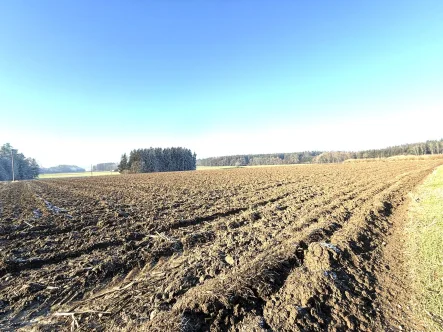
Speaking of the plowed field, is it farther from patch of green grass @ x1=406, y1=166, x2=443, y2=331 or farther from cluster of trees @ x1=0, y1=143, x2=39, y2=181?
cluster of trees @ x1=0, y1=143, x2=39, y2=181

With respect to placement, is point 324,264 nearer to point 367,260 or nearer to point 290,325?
point 367,260

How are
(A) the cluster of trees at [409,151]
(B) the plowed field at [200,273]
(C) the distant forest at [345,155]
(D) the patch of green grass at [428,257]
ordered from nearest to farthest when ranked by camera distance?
(B) the plowed field at [200,273] → (D) the patch of green grass at [428,257] → (A) the cluster of trees at [409,151] → (C) the distant forest at [345,155]

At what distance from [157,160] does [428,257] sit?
8609cm

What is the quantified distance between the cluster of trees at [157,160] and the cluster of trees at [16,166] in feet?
112

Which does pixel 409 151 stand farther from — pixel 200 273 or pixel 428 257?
pixel 200 273

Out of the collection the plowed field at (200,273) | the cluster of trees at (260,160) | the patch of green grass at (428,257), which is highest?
the cluster of trees at (260,160)

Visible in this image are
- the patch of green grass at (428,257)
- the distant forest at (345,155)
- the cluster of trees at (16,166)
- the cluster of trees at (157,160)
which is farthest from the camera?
the distant forest at (345,155)

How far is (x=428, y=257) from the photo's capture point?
486 cm

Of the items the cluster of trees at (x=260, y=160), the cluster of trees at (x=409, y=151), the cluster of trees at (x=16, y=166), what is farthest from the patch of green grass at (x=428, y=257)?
the cluster of trees at (x=409, y=151)

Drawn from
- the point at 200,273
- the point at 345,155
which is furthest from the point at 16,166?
the point at 345,155

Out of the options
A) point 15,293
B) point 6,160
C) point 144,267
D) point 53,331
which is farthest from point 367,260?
point 6,160

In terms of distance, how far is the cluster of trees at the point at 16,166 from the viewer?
2876 inches

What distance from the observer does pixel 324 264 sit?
450 centimetres

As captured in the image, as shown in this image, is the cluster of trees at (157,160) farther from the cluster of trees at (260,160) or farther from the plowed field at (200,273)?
the plowed field at (200,273)
